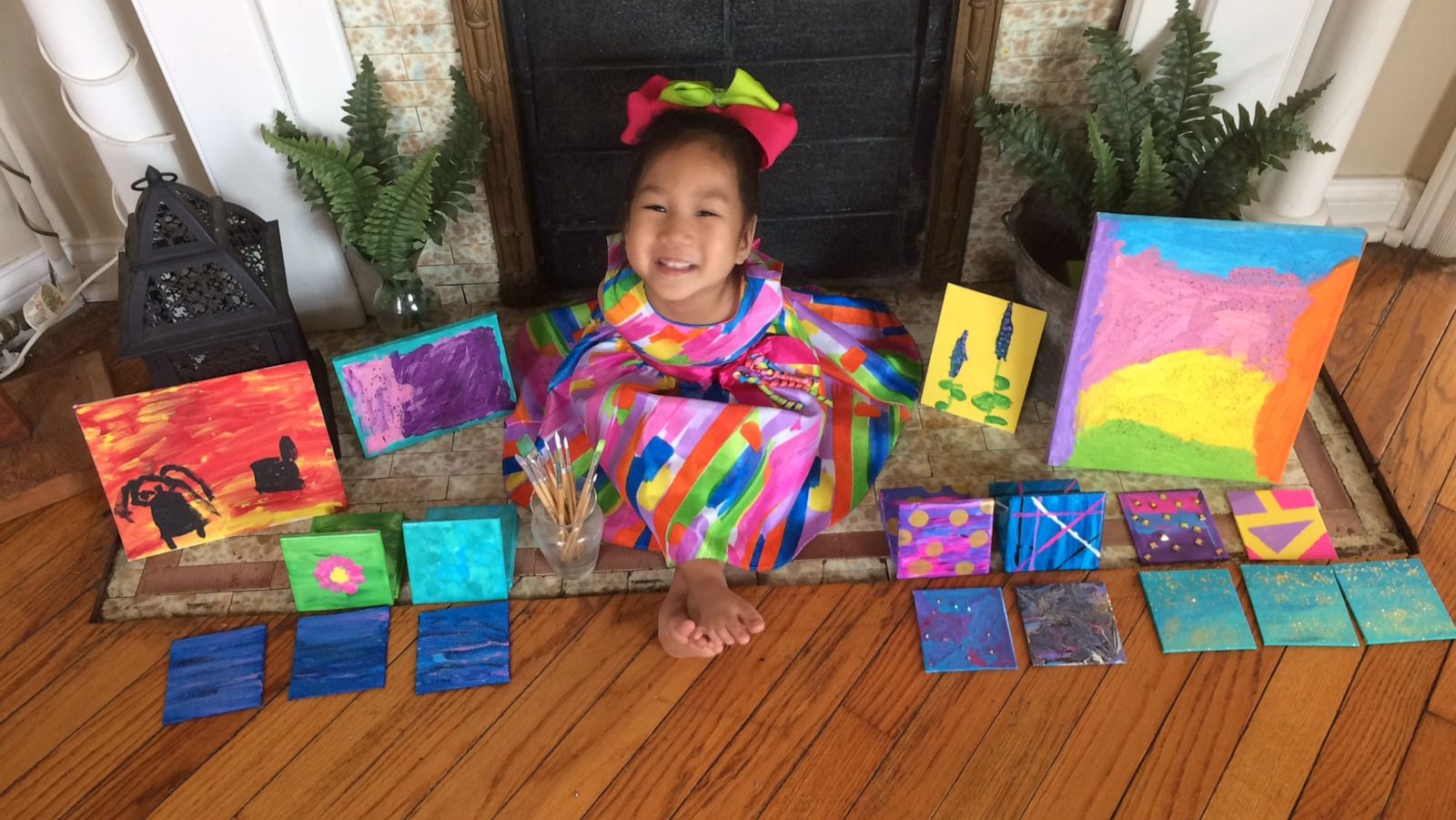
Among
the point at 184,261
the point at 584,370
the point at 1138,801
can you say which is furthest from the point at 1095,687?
the point at 184,261

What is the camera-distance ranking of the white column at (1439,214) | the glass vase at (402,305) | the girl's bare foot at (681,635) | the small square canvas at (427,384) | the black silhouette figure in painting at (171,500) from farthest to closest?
the white column at (1439,214) < the glass vase at (402,305) < the small square canvas at (427,384) < the black silhouette figure in painting at (171,500) < the girl's bare foot at (681,635)

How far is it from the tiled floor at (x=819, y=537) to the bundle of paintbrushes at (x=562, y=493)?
0.29ft

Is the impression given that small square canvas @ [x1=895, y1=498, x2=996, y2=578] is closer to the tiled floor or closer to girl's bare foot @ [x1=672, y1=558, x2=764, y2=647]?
the tiled floor

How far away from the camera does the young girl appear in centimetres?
146

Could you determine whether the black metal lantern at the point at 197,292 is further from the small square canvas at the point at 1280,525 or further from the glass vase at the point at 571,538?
the small square canvas at the point at 1280,525

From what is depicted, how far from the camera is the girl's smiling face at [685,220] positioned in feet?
4.77

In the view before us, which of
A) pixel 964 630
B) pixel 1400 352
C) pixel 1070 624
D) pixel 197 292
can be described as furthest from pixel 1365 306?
pixel 197 292

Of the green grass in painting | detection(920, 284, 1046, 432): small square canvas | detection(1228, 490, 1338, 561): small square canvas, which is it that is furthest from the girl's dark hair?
detection(1228, 490, 1338, 561): small square canvas

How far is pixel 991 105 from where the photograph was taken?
5.49 feet

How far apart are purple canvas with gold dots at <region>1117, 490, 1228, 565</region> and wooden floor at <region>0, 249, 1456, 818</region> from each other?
0.08 metres

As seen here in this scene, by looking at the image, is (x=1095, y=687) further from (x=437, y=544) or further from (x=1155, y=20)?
(x=1155, y=20)

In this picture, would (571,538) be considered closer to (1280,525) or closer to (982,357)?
(982,357)

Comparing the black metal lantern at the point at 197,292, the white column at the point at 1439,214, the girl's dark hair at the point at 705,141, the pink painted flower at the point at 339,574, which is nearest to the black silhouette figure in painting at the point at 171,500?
the black metal lantern at the point at 197,292

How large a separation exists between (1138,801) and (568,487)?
0.85m
